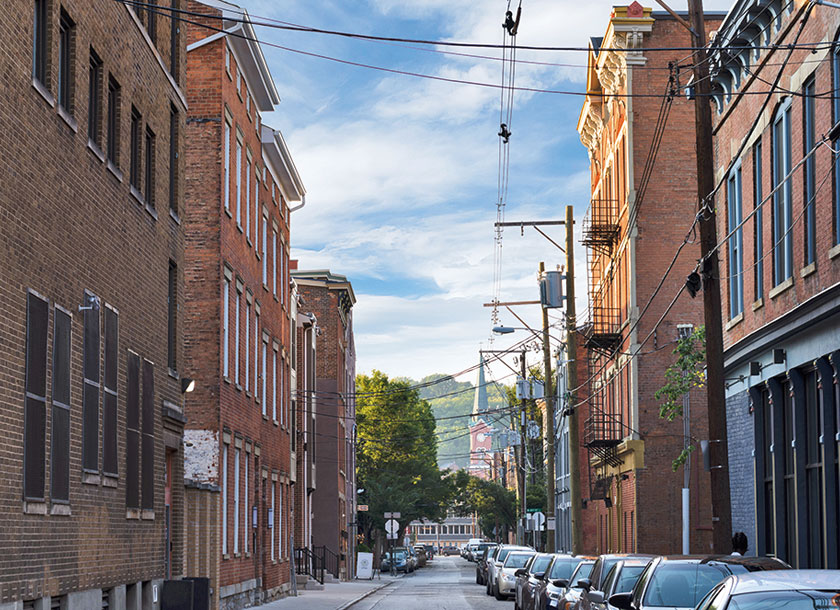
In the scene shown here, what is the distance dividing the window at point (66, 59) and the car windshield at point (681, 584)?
9.02 meters

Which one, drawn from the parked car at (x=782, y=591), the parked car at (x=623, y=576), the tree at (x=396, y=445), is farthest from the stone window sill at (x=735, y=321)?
the tree at (x=396, y=445)

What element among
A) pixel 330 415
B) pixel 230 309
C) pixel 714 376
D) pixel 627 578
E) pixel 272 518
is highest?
pixel 230 309

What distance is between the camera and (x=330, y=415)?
202 ft

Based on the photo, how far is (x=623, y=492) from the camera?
1708 inches

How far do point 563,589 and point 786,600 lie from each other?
13.3 meters

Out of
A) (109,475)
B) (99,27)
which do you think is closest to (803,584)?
(109,475)

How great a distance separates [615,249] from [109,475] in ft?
100.0

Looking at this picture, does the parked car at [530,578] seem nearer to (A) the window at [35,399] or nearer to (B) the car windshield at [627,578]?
(B) the car windshield at [627,578]

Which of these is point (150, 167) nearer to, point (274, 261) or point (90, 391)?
point (90, 391)

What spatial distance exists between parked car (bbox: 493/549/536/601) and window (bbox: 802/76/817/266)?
20186mm

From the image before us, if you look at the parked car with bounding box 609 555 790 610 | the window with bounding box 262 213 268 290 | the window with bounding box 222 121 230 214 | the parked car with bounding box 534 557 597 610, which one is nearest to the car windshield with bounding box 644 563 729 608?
the parked car with bounding box 609 555 790 610

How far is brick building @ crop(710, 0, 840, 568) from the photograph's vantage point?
2069 centimetres

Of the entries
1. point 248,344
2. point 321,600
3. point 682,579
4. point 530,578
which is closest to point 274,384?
point 248,344

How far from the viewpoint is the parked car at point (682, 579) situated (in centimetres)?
1288
